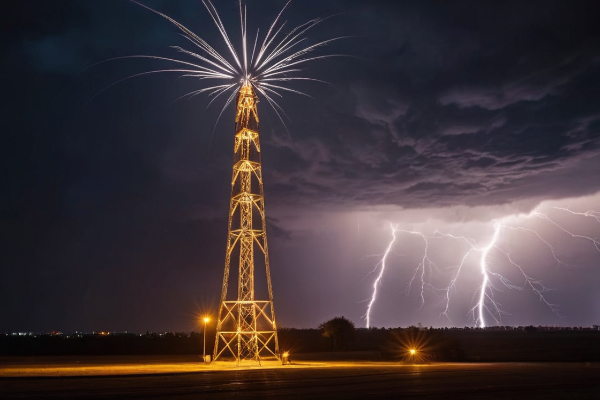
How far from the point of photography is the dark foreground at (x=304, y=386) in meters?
19.9

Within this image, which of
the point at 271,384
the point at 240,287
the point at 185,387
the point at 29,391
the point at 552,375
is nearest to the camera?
the point at 29,391

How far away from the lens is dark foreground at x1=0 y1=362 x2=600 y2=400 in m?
19.9

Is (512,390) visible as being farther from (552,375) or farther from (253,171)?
(253,171)

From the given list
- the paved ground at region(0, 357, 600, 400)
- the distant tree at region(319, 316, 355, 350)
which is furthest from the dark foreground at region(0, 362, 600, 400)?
the distant tree at region(319, 316, 355, 350)

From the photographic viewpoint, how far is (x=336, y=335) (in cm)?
7588


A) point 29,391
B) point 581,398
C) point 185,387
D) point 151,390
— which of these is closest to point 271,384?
point 185,387

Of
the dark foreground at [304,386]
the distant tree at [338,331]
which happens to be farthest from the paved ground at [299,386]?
the distant tree at [338,331]

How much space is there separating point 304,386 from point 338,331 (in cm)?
5329

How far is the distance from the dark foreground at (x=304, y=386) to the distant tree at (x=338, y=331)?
46303 mm

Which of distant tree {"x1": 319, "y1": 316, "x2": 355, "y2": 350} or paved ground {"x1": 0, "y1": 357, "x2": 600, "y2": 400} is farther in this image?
distant tree {"x1": 319, "y1": 316, "x2": 355, "y2": 350}

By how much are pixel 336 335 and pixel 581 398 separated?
57595 mm

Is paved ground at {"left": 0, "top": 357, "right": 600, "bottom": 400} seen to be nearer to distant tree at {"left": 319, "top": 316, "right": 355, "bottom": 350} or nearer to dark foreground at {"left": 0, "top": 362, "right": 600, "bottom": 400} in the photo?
dark foreground at {"left": 0, "top": 362, "right": 600, "bottom": 400}

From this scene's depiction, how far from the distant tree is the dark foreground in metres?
46.3

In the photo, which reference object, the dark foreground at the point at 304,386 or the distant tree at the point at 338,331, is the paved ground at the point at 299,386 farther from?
the distant tree at the point at 338,331
